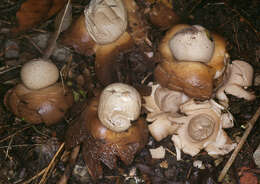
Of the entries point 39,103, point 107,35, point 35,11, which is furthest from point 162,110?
point 35,11

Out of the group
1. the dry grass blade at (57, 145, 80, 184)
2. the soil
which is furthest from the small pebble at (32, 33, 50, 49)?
the dry grass blade at (57, 145, 80, 184)

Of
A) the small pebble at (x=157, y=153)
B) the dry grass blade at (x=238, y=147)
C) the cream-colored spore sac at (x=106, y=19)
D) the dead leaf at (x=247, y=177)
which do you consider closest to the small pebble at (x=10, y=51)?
the cream-colored spore sac at (x=106, y=19)

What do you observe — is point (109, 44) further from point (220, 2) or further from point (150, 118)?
point (220, 2)

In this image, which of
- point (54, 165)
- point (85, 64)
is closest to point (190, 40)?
point (85, 64)

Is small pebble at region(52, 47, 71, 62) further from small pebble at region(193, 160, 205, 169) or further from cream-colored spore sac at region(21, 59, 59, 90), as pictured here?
small pebble at region(193, 160, 205, 169)

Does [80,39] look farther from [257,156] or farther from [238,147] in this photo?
[257,156]
